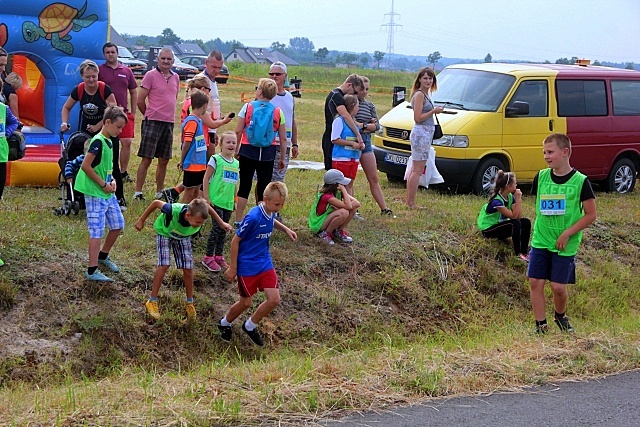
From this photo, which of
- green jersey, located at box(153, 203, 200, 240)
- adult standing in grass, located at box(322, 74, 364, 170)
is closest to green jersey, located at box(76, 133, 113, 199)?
green jersey, located at box(153, 203, 200, 240)

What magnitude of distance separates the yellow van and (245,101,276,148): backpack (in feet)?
Result: 15.4

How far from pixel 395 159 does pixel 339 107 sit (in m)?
3.58

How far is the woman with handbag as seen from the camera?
11.3m

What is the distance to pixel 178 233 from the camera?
7.76m

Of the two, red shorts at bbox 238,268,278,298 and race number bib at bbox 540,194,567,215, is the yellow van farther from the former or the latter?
red shorts at bbox 238,268,278,298

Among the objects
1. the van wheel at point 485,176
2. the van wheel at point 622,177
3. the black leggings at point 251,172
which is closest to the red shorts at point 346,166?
Result: the black leggings at point 251,172

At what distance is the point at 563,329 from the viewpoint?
7887 millimetres

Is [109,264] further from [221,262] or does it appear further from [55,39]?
[55,39]

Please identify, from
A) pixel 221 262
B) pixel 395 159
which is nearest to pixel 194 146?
pixel 221 262

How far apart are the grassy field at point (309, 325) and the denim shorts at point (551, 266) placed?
1.84 feet

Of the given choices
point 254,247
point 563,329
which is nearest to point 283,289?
point 254,247

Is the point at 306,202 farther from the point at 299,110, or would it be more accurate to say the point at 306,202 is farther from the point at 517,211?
the point at 299,110

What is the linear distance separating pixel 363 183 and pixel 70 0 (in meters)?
5.49

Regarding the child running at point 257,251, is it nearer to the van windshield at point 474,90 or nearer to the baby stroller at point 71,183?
the baby stroller at point 71,183
